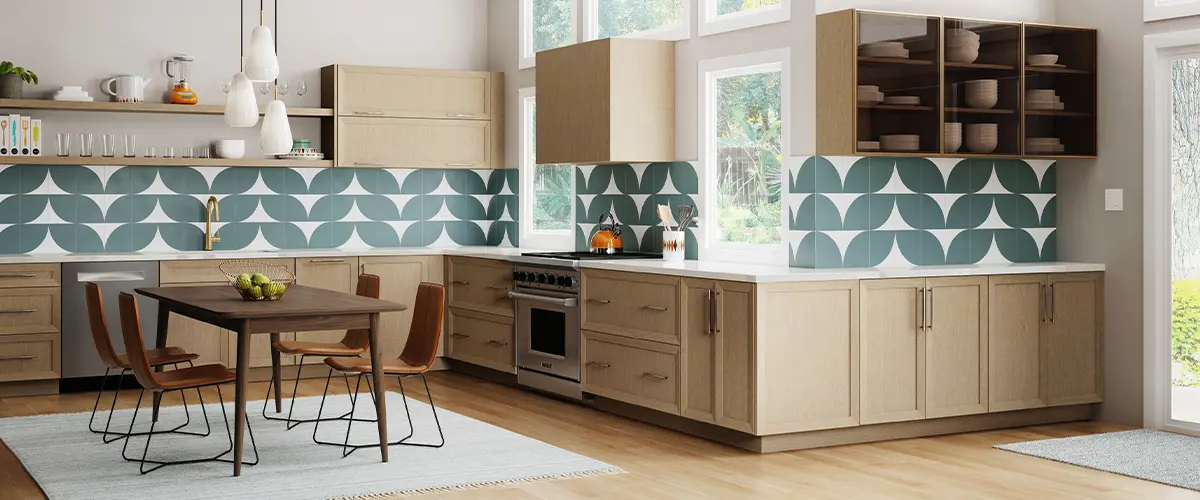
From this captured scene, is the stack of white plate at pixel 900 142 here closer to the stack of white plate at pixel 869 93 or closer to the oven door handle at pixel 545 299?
the stack of white plate at pixel 869 93

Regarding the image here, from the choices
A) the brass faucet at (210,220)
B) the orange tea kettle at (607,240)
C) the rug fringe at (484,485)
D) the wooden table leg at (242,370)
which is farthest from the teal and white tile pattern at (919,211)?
the brass faucet at (210,220)

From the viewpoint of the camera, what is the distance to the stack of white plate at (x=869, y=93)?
18.8ft

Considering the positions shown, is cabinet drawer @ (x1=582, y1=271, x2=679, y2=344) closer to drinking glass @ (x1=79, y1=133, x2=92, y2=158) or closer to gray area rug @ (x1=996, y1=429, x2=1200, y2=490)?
gray area rug @ (x1=996, y1=429, x2=1200, y2=490)

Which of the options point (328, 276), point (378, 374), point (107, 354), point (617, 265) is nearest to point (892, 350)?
point (617, 265)

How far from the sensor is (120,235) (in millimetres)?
8102

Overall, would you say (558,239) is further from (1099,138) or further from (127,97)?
(1099,138)

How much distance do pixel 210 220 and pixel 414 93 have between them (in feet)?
5.21

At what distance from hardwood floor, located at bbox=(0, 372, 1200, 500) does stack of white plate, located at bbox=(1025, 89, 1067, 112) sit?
63.0 inches

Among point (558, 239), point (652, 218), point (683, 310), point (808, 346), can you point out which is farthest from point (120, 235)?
point (808, 346)

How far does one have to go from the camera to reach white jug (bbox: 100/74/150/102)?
788 cm

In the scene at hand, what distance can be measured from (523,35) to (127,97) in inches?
102

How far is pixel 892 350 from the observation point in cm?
588

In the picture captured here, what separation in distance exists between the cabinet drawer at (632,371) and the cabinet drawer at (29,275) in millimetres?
3148

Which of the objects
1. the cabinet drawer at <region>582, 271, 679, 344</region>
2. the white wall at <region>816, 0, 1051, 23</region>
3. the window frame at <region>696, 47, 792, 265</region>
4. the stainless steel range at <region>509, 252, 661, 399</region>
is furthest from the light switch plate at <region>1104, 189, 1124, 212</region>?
the stainless steel range at <region>509, 252, 661, 399</region>
